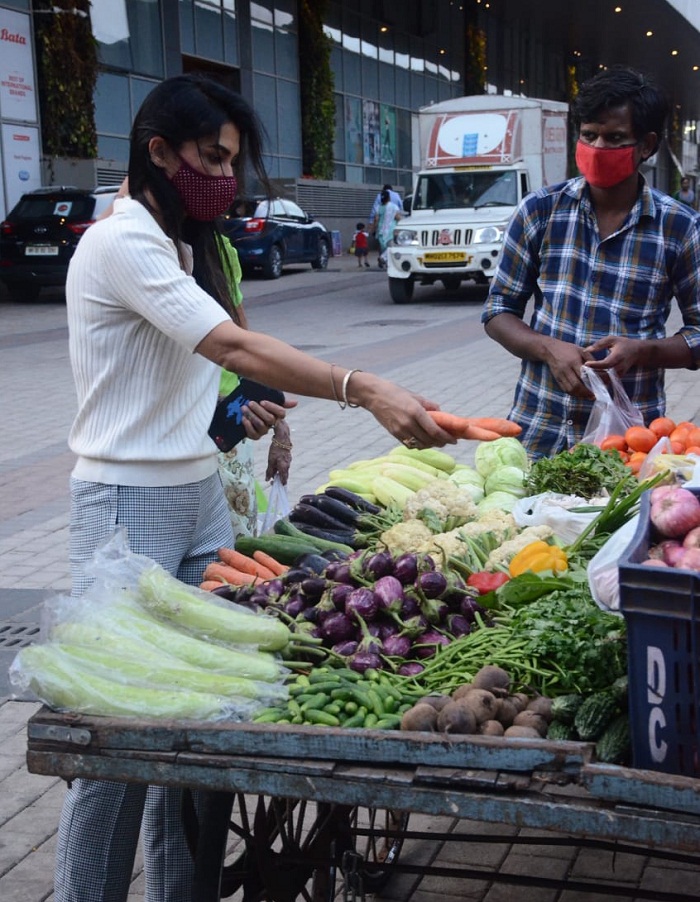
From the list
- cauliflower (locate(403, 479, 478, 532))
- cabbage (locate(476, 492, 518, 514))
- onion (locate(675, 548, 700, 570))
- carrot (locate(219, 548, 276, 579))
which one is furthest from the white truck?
onion (locate(675, 548, 700, 570))

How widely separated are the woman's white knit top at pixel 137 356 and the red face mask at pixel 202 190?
132mm

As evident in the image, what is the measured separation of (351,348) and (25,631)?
890 cm

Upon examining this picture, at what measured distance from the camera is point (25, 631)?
17.9ft

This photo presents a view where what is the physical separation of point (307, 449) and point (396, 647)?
6.54 m

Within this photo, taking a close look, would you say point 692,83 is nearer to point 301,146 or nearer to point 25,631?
point 301,146

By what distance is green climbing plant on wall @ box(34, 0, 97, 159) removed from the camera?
22.4 meters

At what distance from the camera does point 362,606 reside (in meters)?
2.64

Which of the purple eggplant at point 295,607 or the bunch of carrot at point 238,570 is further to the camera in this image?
the bunch of carrot at point 238,570

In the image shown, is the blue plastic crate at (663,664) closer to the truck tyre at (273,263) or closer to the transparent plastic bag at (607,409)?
the transparent plastic bag at (607,409)

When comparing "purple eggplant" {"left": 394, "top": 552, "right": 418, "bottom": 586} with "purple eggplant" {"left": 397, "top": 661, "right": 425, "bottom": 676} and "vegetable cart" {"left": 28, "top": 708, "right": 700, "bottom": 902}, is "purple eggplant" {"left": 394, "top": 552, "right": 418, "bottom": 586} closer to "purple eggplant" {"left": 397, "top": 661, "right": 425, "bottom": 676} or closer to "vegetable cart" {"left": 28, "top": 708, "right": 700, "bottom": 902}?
"purple eggplant" {"left": 397, "top": 661, "right": 425, "bottom": 676}

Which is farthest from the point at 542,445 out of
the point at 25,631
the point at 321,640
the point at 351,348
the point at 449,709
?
the point at 351,348

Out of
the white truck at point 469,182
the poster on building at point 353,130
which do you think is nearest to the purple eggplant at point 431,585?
the white truck at point 469,182

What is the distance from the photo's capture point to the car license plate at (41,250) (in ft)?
62.5

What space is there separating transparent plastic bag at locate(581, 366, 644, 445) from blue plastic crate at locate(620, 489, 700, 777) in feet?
6.14
